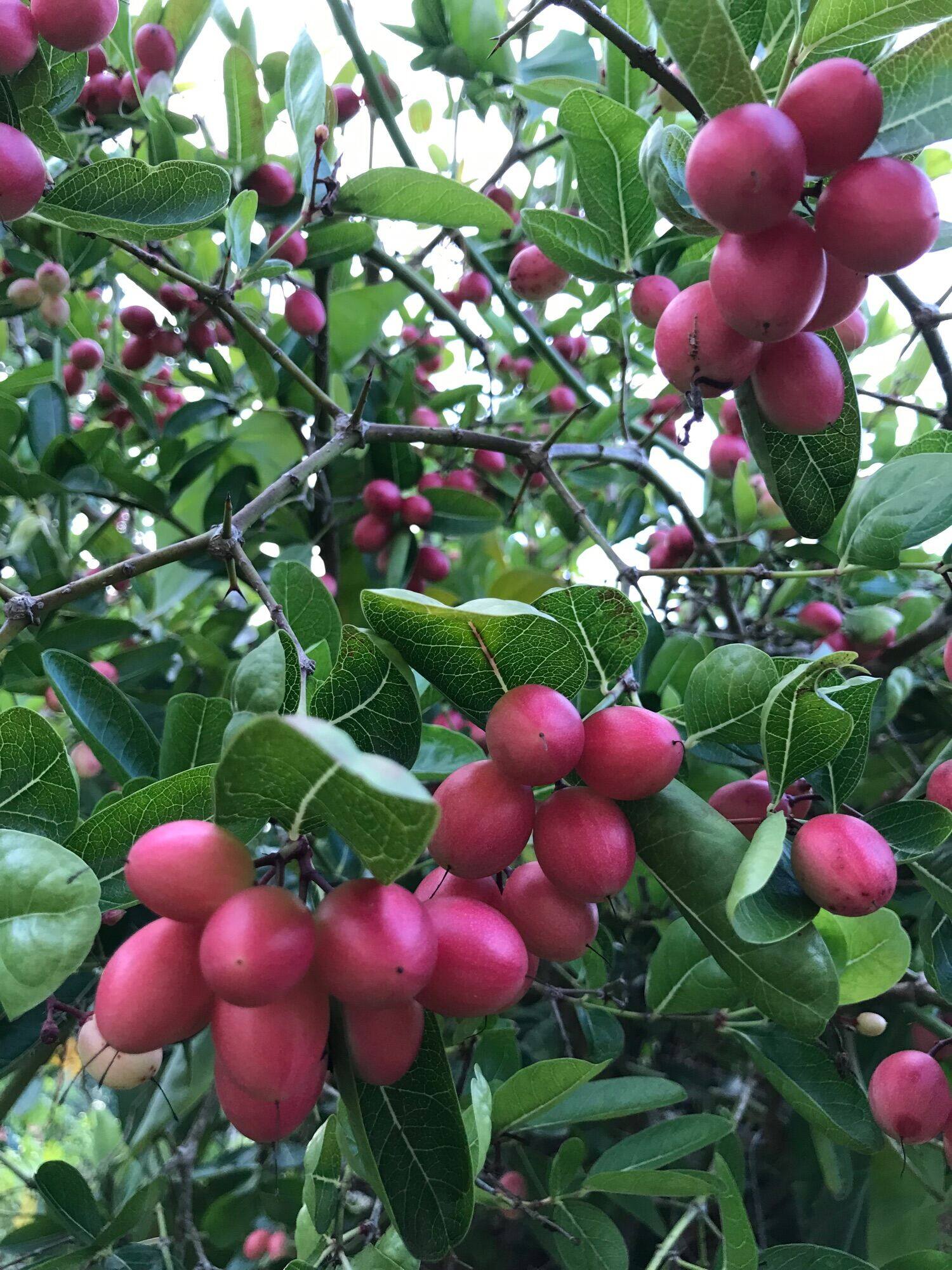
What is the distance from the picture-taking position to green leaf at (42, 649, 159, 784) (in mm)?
809

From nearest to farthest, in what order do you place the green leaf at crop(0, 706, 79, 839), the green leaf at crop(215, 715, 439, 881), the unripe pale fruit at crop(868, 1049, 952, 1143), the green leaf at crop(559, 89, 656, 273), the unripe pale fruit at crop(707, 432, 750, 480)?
the green leaf at crop(215, 715, 439, 881)
the green leaf at crop(0, 706, 79, 839)
the unripe pale fruit at crop(868, 1049, 952, 1143)
the green leaf at crop(559, 89, 656, 273)
the unripe pale fruit at crop(707, 432, 750, 480)

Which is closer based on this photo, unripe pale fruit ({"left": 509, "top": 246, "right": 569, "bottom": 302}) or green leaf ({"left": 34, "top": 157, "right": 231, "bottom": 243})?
green leaf ({"left": 34, "top": 157, "right": 231, "bottom": 243})

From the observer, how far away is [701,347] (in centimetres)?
63

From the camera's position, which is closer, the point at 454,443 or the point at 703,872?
the point at 703,872

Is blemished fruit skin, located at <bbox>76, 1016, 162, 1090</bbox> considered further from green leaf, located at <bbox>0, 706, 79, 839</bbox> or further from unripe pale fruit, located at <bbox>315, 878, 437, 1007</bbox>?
unripe pale fruit, located at <bbox>315, 878, 437, 1007</bbox>

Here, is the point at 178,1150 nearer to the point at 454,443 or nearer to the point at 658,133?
the point at 454,443

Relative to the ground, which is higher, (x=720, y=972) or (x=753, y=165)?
(x=753, y=165)

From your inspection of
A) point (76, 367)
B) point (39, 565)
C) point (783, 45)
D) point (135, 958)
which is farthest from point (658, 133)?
point (76, 367)

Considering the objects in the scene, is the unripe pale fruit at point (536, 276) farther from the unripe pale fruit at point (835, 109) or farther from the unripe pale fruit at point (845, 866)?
the unripe pale fruit at point (845, 866)

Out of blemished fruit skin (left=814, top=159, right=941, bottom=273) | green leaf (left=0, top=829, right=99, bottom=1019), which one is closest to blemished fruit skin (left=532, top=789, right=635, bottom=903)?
green leaf (left=0, top=829, right=99, bottom=1019)

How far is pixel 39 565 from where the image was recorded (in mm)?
1339

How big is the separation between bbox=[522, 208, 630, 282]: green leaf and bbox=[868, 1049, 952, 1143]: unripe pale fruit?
75 cm

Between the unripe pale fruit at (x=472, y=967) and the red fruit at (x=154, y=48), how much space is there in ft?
3.96

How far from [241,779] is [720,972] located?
0.59 metres
